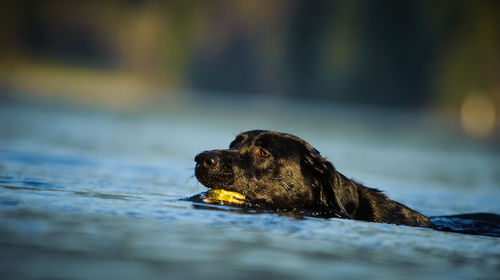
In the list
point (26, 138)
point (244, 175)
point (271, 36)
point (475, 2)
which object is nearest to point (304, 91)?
point (271, 36)

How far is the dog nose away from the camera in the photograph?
6.15 meters

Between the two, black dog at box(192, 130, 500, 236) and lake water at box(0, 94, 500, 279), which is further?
black dog at box(192, 130, 500, 236)

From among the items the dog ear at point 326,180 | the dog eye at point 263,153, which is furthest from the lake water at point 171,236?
the dog eye at point 263,153

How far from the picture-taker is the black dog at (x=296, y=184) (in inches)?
253

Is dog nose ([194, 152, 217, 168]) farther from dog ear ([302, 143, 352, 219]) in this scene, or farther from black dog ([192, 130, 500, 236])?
dog ear ([302, 143, 352, 219])

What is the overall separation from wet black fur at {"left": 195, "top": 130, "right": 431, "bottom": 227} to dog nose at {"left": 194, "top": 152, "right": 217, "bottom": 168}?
6.0 inches

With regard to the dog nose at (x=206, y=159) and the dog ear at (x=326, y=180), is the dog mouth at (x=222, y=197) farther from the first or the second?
the dog ear at (x=326, y=180)

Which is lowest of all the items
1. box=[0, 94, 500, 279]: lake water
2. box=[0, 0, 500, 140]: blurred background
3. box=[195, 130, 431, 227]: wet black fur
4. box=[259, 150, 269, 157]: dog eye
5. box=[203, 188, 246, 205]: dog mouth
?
box=[0, 94, 500, 279]: lake water

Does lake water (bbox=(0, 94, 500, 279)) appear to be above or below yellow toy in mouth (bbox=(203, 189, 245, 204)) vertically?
below

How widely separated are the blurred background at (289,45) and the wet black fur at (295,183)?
70.7 m

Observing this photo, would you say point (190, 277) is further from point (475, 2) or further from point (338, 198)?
point (475, 2)

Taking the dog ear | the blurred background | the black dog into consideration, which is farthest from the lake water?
the blurred background

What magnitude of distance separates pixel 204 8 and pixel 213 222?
106m

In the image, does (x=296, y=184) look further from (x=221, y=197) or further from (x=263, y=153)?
(x=221, y=197)
